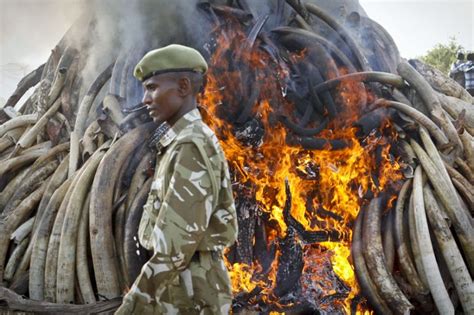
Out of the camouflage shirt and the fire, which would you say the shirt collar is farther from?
the fire

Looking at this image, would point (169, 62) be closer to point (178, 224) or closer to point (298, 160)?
point (178, 224)

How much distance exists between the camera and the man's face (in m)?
2.55

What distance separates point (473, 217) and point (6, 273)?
12.7 feet

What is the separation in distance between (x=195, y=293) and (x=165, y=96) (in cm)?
82

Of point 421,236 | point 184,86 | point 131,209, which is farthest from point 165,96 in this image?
point 421,236

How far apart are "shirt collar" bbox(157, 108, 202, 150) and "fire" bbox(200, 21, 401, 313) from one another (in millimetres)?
2586

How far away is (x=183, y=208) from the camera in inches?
91.6

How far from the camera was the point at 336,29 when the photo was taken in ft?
20.5

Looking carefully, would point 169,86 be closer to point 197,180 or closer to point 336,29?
point 197,180

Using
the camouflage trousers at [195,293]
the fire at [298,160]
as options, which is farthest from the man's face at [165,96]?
the fire at [298,160]

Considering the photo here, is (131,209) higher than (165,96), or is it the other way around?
(165,96)

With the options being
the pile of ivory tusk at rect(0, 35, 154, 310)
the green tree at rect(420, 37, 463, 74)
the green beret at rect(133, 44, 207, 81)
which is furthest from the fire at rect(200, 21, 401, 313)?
the green tree at rect(420, 37, 463, 74)

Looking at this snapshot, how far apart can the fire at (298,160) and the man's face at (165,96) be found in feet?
8.55

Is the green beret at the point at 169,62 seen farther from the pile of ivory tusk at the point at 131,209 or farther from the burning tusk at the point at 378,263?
the burning tusk at the point at 378,263
